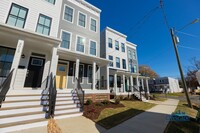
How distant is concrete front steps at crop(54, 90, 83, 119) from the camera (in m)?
5.21

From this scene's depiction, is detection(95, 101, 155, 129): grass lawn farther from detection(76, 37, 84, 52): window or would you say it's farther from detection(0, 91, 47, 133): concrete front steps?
detection(76, 37, 84, 52): window

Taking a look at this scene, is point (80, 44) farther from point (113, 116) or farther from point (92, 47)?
point (113, 116)

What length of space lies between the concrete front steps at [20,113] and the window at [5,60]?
9.31 ft

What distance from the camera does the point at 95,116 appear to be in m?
5.50

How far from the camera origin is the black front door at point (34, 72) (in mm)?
7508

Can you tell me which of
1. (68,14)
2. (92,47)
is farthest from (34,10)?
(92,47)

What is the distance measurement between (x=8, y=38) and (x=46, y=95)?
451 cm

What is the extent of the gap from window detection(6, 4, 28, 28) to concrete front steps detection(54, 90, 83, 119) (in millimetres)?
5887

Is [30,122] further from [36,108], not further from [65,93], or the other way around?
[65,93]

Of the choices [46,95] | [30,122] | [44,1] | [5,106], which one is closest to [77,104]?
[46,95]

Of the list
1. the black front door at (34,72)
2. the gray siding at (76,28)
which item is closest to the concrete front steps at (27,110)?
the black front door at (34,72)

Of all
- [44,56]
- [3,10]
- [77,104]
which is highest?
[3,10]

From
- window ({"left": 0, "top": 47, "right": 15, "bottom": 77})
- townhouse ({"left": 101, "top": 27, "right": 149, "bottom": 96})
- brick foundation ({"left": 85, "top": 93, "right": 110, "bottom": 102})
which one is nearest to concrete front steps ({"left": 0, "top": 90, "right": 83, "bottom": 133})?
brick foundation ({"left": 85, "top": 93, "right": 110, "bottom": 102})

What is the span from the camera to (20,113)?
4.20m
